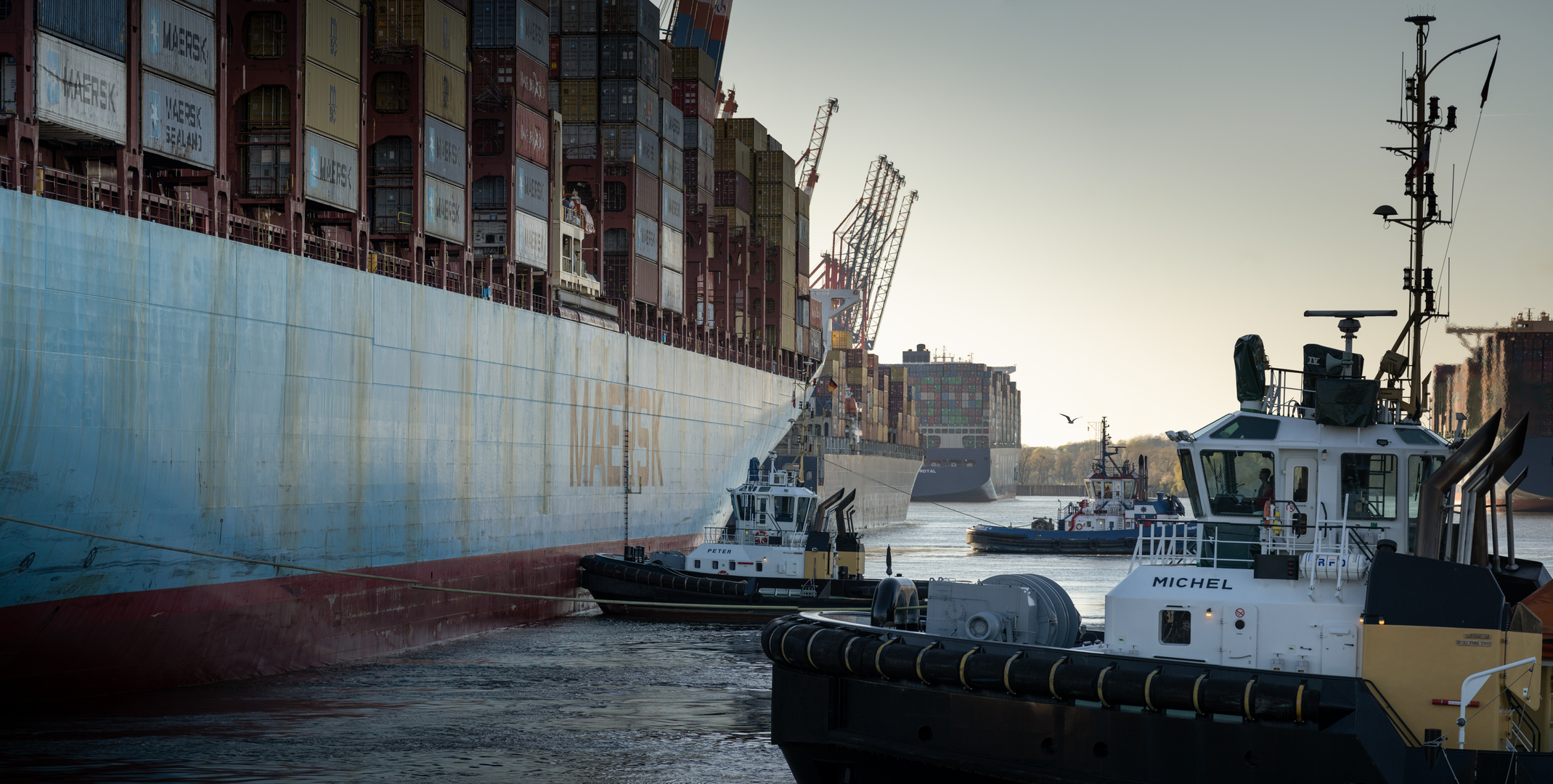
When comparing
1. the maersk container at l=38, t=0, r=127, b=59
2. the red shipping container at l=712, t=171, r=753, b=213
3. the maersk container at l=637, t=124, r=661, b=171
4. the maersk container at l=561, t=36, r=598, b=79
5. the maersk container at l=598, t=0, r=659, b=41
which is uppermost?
the maersk container at l=598, t=0, r=659, b=41

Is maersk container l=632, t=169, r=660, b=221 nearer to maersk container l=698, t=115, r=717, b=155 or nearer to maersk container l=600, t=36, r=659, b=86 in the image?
maersk container l=600, t=36, r=659, b=86

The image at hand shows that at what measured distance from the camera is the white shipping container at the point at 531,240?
111 feet

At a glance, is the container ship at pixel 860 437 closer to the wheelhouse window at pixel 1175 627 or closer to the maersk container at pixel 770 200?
the maersk container at pixel 770 200

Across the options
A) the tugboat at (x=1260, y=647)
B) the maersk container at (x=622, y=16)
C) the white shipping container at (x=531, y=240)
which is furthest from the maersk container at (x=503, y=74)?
the tugboat at (x=1260, y=647)

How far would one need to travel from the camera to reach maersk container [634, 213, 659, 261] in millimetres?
42531

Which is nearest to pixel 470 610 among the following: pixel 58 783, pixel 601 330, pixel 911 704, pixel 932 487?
pixel 601 330

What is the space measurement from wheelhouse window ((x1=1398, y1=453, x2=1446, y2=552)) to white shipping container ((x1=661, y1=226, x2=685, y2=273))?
33.9 meters

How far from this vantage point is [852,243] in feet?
383

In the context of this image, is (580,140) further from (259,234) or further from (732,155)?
(259,234)

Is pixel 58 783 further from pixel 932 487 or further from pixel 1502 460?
pixel 932 487

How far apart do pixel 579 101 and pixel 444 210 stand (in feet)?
45.1

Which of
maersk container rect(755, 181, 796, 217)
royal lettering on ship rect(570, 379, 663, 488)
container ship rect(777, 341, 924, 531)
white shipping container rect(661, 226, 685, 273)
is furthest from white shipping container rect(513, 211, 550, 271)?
container ship rect(777, 341, 924, 531)

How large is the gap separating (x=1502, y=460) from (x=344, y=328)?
20.1m

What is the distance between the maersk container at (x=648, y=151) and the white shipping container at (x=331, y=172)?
54.5 ft
